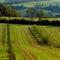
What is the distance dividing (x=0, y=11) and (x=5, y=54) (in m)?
109

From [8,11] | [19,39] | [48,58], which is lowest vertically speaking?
[8,11]

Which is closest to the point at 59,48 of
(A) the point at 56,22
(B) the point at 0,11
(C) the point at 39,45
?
(C) the point at 39,45

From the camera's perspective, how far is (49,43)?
61.9 m

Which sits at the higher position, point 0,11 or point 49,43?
point 49,43

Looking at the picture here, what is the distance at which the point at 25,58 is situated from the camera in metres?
40.5

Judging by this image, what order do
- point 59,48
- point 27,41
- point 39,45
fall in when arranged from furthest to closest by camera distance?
point 27,41 → point 39,45 → point 59,48

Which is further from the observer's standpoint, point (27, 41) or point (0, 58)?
point (27, 41)

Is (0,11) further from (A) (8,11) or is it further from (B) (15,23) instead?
(B) (15,23)

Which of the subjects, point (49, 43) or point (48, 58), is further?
point (49, 43)

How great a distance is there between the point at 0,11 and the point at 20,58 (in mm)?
112046

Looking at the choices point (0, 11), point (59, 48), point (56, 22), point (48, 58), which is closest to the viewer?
point (48, 58)

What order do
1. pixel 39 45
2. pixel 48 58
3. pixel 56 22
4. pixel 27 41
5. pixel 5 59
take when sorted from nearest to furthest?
pixel 5 59
pixel 48 58
pixel 39 45
pixel 27 41
pixel 56 22

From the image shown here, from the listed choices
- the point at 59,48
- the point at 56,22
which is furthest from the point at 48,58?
the point at 56,22

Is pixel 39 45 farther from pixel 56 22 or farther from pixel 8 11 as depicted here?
pixel 8 11
